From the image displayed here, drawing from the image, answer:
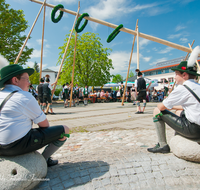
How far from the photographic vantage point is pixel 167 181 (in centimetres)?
214

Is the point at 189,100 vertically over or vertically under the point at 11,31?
under

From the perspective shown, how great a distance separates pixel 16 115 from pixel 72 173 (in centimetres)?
104

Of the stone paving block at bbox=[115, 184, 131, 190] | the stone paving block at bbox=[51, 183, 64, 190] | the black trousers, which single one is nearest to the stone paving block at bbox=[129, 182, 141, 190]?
the stone paving block at bbox=[115, 184, 131, 190]

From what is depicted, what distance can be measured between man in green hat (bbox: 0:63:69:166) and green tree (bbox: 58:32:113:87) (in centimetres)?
2348

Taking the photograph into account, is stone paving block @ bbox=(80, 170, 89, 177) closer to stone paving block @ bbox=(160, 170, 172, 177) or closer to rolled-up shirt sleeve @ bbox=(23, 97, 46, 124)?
rolled-up shirt sleeve @ bbox=(23, 97, 46, 124)

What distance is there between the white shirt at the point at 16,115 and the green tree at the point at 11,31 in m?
17.7

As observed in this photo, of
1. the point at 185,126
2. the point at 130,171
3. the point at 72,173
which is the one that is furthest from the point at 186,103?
the point at 72,173

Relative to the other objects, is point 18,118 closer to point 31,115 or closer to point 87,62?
point 31,115

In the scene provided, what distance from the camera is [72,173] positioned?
218cm

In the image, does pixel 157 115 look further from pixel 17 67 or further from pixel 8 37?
pixel 8 37

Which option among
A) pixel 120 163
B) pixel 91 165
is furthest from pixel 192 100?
pixel 91 165

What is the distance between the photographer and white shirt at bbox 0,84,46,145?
5.75 ft

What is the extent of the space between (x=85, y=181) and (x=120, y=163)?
24.0 inches

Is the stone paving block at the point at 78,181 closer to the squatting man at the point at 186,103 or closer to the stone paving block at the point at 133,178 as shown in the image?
the stone paving block at the point at 133,178
